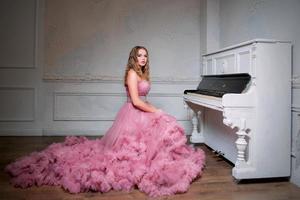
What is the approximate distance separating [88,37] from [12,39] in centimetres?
118

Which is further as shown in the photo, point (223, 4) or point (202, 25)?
point (202, 25)

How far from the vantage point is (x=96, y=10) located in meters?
4.59

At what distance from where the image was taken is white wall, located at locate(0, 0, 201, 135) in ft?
14.7

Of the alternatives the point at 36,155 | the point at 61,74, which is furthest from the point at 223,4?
the point at 36,155

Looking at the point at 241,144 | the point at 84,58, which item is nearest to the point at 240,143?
the point at 241,144

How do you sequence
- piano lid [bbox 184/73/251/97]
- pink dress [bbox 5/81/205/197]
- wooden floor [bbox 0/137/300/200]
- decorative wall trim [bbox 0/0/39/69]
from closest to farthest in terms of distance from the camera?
wooden floor [bbox 0/137/300/200] → pink dress [bbox 5/81/205/197] → piano lid [bbox 184/73/251/97] → decorative wall trim [bbox 0/0/39/69]

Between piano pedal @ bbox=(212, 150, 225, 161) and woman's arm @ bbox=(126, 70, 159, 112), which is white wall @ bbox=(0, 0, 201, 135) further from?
woman's arm @ bbox=(126, 70, 159, 112)

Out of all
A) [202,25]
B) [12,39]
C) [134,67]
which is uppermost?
[202,25]

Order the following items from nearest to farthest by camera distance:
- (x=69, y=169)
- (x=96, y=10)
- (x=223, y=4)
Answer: (x=69, y=169) < (x=223, y=4) < (x=96, y=10)

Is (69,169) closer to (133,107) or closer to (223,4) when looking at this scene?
(133,107)

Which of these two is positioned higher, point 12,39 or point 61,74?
point 12,39

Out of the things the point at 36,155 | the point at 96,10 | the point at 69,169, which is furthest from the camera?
the point at 96,10

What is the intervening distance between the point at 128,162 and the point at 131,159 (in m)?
0.04

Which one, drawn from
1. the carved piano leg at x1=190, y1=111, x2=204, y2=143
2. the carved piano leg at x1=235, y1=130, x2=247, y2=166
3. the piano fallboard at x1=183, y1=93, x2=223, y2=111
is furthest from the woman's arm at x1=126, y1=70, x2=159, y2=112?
the carved piano leg at x1=190, y1=111, x2=204, y2=143
